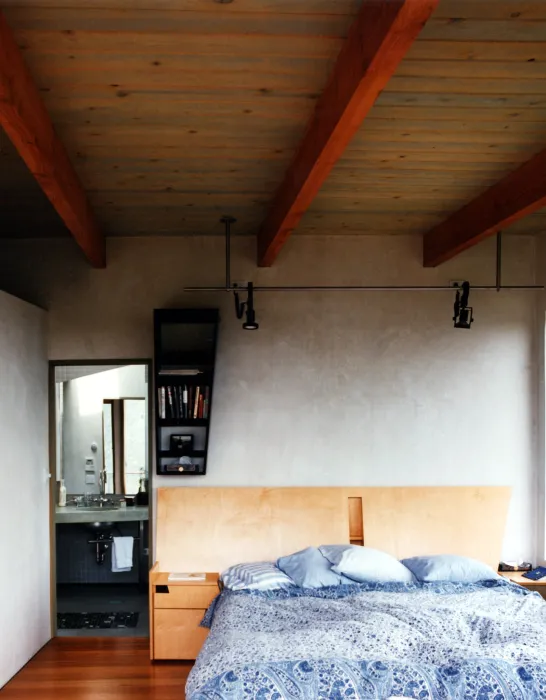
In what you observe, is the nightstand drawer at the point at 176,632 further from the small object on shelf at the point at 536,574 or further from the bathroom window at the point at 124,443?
the small object on shelf at the point at 536,574

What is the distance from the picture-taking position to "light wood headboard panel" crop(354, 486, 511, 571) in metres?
5.68

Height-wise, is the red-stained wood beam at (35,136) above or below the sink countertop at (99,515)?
above

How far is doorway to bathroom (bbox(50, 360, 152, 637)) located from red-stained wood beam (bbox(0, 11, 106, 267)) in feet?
8.45

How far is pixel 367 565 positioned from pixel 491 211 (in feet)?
8.34

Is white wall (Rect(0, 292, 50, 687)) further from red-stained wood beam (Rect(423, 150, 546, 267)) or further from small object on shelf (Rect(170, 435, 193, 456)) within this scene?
red-stained wood beam (Rect(423, 150, 546, 267))

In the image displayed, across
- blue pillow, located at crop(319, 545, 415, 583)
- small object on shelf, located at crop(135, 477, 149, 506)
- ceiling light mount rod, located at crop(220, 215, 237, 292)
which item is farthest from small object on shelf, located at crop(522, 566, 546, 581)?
small object on shelf, located at crop(135, 477, 149, 506)

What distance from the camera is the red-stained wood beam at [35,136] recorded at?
2.72m

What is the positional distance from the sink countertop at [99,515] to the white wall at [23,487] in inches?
17.4

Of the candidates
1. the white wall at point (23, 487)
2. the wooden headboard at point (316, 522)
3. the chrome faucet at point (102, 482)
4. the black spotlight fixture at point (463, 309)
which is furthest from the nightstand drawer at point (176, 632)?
the black spotlight fixture at point (463, 309)

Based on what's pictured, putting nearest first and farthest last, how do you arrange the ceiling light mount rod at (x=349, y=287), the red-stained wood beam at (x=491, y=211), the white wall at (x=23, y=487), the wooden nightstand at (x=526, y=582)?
the red-stained wood beam at (x=491, y=211) < the white wall at (x=23, y=487) < the wooden nightstand at (x=526, y=582) < the ceiling light mount rod at (x=349, y=287)

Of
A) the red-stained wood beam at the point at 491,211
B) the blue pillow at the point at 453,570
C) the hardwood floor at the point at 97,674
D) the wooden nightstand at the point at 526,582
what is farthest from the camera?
the wooden nightstand at the point at 526,582

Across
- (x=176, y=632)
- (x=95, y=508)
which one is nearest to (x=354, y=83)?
(x=176, y=632)

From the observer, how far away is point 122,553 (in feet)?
22.0

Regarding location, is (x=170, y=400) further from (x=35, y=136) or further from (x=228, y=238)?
(x=35, y=136)
